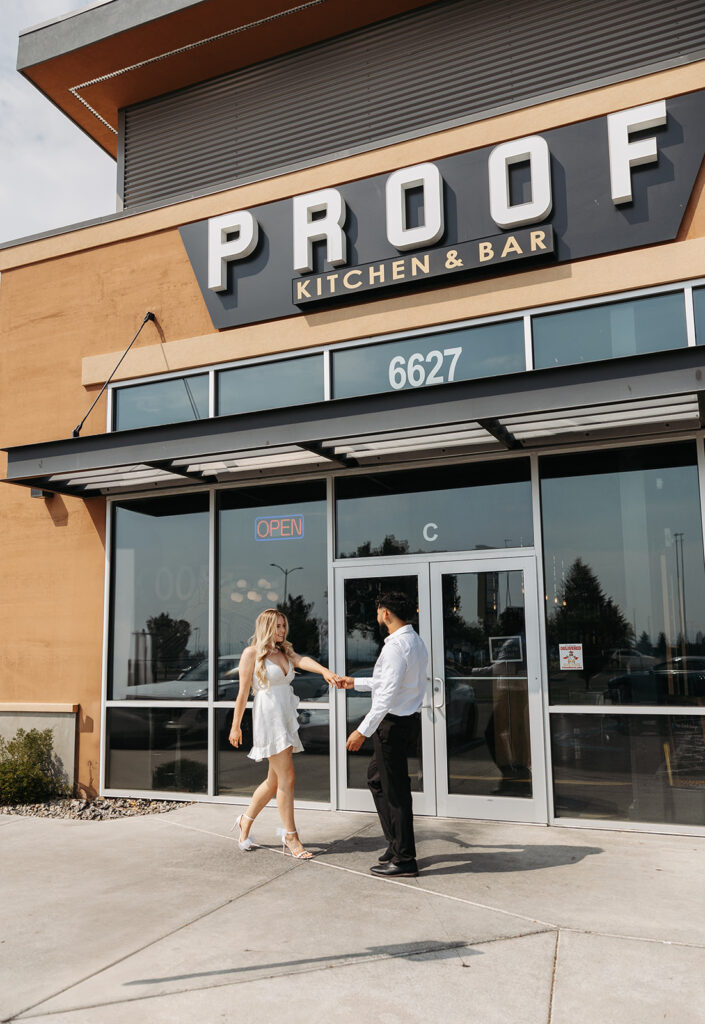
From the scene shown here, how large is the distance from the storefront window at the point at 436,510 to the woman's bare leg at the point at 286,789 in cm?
255

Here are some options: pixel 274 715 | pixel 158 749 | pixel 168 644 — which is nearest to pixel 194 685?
pixel 168 644

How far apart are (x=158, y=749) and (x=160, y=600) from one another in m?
1.63

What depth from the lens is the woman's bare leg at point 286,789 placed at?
659cm

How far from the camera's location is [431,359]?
846cm

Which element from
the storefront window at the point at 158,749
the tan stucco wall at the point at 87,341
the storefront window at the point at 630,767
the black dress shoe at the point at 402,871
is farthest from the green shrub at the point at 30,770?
the storefront window at the point at 630,767

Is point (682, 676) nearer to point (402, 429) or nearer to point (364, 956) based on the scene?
point (402, 429)

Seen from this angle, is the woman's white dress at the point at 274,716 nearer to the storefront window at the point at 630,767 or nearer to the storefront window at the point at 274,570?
the storefront window at the point at 274,570

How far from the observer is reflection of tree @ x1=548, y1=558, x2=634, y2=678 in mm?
7375

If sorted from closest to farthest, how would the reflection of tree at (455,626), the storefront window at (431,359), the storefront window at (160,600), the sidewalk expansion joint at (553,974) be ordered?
the sidewalk expansion joint at (553,974) → the reflection of tree at (455,626) → the storefront window at (431,359) → the storefront window at (160,600)

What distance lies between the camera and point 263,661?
6.70 metres

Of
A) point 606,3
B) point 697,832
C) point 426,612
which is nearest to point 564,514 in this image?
point 426,612

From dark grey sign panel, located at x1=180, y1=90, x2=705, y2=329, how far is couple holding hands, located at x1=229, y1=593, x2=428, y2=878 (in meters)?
3.92

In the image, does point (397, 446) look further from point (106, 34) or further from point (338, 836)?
point (106, 34)

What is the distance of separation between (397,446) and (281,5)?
5.97m
